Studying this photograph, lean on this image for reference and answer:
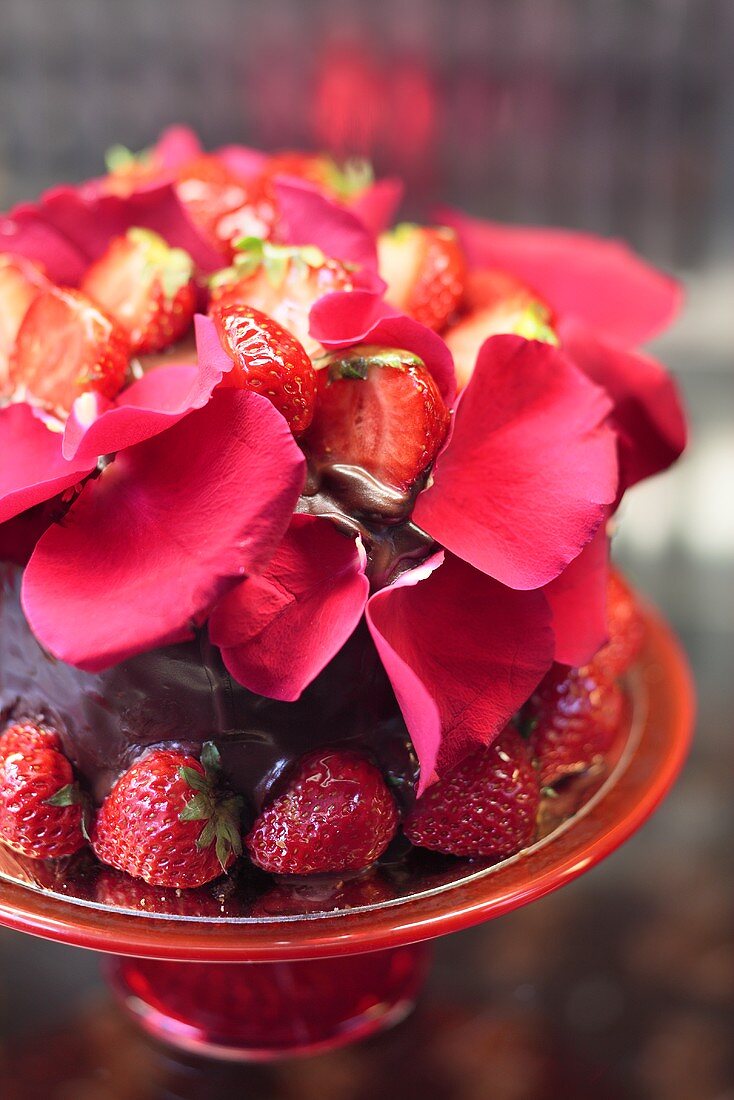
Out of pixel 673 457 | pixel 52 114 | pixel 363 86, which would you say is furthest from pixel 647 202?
pixel 673 457

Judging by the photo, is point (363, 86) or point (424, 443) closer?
point (424, 443)

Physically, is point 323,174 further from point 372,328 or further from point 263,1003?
point 263,1003

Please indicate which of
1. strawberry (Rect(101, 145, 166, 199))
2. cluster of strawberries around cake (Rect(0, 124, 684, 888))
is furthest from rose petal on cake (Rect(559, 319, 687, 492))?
strawberry (Rect(101, 145, 166, 199))

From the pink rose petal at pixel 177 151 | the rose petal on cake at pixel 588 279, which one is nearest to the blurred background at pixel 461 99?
the pink rose petal at pixel 177 151

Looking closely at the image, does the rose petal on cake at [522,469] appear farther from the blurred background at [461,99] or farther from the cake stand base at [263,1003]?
the blurred background at [461,99]

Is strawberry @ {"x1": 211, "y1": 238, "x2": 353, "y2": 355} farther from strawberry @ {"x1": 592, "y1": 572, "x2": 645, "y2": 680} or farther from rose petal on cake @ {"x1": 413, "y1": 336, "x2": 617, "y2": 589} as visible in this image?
strawberry @ {"x1": 592, "y1": 572, "x2": 645, "y2": 680}

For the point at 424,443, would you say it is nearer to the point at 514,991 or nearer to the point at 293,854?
the point at 293,854

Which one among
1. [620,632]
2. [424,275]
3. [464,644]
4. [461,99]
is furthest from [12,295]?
[461,99]

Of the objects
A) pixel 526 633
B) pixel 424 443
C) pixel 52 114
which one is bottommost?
pixel 52 114
